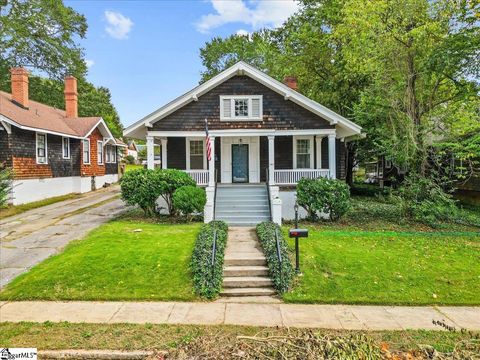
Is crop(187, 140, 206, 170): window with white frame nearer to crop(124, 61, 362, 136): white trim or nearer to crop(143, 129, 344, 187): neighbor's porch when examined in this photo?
crop(143, 129, 344, 187): neighbor's porch

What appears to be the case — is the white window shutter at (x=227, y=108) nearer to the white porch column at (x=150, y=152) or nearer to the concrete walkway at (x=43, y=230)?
the white porch column at (x=150, y=152)

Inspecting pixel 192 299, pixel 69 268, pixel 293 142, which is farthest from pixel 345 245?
pixel 293 142

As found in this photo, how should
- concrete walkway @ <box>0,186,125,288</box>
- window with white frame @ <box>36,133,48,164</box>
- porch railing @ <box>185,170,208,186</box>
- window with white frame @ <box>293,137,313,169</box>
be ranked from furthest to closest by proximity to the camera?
window with white frame @ <box>36,133,48,164</box>, window with white frame @ <box>293,137,313,169</box>, porch railing @ <box>185,170,208,186</box>, concrete walkway @ <box>0,186,125,288</box>

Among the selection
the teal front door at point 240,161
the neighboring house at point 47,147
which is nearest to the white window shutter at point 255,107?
the teal front door at point 240,161

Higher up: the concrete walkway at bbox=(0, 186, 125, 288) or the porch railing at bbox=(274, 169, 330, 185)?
the porch railing at bbox=(274, 169, 330, 185)

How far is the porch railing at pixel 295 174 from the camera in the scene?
16.4 meters

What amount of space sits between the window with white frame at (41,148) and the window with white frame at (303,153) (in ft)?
47.9

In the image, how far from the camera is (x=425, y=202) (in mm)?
13484

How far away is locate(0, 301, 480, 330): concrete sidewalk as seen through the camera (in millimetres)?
6246

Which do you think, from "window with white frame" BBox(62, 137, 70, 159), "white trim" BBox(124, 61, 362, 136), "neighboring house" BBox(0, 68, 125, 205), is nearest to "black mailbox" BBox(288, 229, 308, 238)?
"white trim" BBox(124, 61, 362, 136)

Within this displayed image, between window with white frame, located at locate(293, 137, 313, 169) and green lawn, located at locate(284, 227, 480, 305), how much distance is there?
7245mm

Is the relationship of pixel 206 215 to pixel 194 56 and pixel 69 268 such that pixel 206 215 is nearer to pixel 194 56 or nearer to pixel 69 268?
pixel 69 268

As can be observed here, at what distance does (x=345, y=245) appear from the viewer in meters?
10.4

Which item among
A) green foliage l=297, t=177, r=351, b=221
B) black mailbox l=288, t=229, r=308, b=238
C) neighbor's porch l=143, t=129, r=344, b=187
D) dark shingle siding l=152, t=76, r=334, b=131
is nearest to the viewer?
black mailbox l=288, t=229, r=308, b=238
